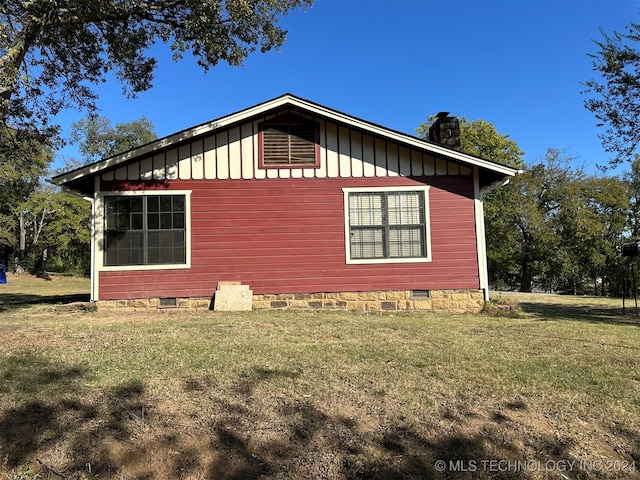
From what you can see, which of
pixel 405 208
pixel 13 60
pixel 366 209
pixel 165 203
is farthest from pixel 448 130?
pixel 13 60

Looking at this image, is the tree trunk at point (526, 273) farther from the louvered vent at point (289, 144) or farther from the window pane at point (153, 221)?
the window pane at point (153, 221)

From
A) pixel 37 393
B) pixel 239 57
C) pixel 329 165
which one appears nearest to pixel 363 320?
pixel 329 165

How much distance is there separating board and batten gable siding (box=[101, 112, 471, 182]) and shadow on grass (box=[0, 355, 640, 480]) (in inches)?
251

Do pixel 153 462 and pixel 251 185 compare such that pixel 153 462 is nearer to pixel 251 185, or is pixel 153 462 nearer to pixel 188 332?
pixel 188 332

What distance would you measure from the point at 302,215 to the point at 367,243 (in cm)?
159

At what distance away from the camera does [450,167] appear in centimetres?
997

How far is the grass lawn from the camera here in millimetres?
2852

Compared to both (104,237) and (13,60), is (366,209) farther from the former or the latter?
(13,60)

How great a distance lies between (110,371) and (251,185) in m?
5.90

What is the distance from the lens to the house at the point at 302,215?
9.54 m

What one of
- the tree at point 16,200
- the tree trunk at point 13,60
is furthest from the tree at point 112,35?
the tree at point 16,200

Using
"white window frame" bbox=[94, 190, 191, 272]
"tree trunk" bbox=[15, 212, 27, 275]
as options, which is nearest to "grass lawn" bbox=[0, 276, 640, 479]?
"white window frame" bbox=[94, 190, 191, 272]

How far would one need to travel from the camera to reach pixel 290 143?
991cm

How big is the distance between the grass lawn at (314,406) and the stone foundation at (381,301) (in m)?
3.28
